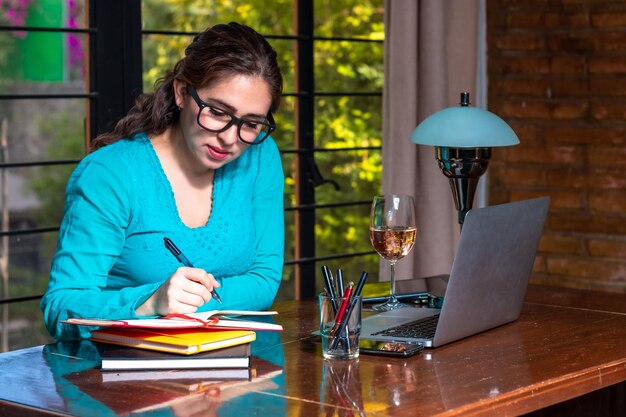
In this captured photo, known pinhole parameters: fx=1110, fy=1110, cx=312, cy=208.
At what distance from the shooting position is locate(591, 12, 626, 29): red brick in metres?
3.65

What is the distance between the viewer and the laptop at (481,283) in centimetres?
189

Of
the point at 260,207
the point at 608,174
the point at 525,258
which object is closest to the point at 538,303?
the point at 525,258

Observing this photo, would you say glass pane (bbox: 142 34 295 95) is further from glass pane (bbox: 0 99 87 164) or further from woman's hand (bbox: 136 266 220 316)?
woman's hand (bbox: 136 266 220 316)

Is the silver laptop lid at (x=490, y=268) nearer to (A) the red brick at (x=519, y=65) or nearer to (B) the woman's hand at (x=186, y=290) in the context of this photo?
(B) the woman's hand at (x=186, y=290)

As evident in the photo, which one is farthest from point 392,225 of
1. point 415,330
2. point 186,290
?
point 186,290

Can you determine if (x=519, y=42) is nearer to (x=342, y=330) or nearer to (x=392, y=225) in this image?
(x=392, y=225)

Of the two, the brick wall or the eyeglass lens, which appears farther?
the brick wall

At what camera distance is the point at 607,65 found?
371 centimetres

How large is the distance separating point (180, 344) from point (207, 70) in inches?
27.6

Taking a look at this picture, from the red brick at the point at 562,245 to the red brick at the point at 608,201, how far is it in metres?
0.13

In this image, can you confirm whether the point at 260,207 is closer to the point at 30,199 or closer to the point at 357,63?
the point at 30,199

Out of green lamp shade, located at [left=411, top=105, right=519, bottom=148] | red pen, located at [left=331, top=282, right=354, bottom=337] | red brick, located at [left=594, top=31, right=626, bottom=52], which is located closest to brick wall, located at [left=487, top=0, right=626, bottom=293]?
red brick, located at [left=594, top=31, right=626, bottom=52]

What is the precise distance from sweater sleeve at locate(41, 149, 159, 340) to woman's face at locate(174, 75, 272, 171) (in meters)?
0.16

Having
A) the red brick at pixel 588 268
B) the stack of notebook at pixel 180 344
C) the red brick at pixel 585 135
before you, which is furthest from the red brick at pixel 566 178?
the stack of notebook at pixel 180 344
